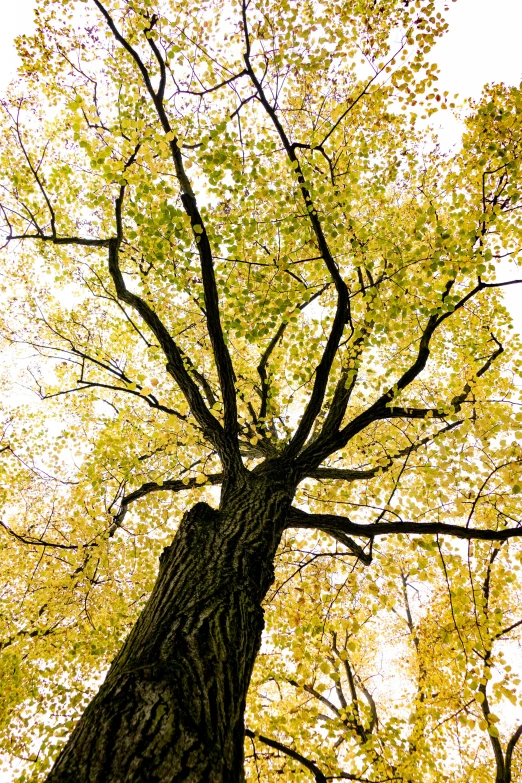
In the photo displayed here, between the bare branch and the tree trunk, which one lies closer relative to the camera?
the tree trunk

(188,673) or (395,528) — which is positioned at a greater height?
(395,528)

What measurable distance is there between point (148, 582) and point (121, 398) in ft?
15.6

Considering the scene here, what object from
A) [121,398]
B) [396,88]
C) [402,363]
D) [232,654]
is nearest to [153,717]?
[232,654]

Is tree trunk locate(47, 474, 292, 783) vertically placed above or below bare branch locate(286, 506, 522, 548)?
below

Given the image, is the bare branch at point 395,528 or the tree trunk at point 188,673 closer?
the tree trunk at point 188,673

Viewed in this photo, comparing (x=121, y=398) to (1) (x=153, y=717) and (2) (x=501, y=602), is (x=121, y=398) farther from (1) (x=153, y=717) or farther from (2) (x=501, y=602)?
(2) (x=501, y=602)

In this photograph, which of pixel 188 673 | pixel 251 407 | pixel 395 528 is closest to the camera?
pixel 188 673

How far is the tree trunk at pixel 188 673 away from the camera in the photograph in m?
1.93

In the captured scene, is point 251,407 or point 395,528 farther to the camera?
point 251,407

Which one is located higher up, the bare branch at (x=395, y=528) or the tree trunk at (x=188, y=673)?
the bare branch at (x=395, y=528)

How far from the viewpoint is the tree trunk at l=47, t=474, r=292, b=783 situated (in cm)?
193

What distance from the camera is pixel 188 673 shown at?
248cm

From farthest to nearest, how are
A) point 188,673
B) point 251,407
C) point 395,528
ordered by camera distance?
1. point 251,407
2. point 395,528
3. point 188,673

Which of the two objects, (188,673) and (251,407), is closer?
(188,673)
